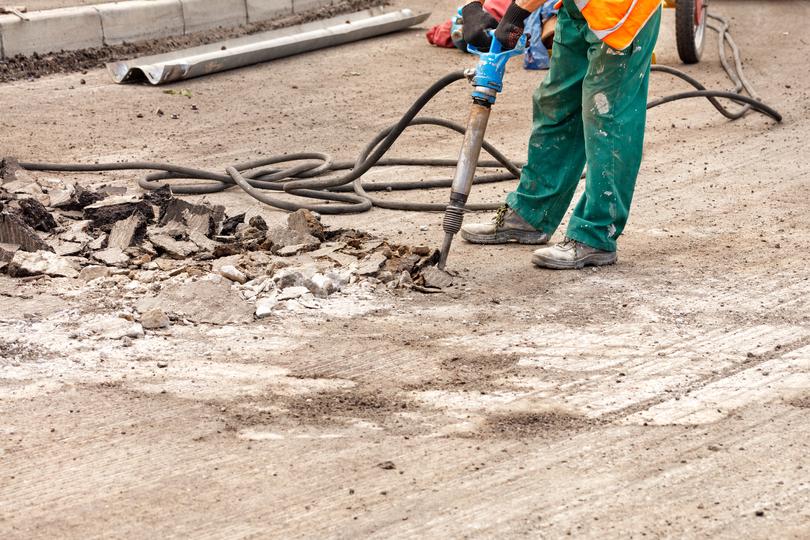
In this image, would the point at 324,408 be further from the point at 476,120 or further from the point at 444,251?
the point at 476,120

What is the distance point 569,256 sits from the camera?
4.79 m

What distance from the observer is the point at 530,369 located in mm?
3750

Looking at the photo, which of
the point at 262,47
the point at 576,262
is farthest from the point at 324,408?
the point at 262,47

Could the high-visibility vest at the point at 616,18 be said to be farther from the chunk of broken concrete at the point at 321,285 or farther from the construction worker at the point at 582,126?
the chunk of broken concrete at the point at 321,285

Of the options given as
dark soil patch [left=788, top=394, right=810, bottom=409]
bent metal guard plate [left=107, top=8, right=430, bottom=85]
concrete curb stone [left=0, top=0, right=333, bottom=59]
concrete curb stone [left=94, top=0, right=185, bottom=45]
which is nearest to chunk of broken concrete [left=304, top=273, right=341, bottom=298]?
dark soil patch [left=788, top=394, right=810, bottom=409]

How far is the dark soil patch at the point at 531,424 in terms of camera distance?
328 centimetres

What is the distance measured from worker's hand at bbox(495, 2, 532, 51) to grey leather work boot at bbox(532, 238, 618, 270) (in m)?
0.93

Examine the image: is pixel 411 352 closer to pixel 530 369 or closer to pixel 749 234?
pixel 530 369

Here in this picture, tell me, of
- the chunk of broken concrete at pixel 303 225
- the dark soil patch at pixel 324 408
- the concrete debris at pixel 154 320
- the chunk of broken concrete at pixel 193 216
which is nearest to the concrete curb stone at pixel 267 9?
the chunk of broken concrete at pixel 193 216

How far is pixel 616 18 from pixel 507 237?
47.4 inches

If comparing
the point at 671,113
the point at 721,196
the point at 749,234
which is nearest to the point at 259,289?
the point at 749,234

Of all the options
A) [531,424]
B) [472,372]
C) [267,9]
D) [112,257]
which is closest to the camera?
[531,424]

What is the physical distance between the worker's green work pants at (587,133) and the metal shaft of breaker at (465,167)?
43 centimetres

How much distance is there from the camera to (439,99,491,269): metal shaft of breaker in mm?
4619
